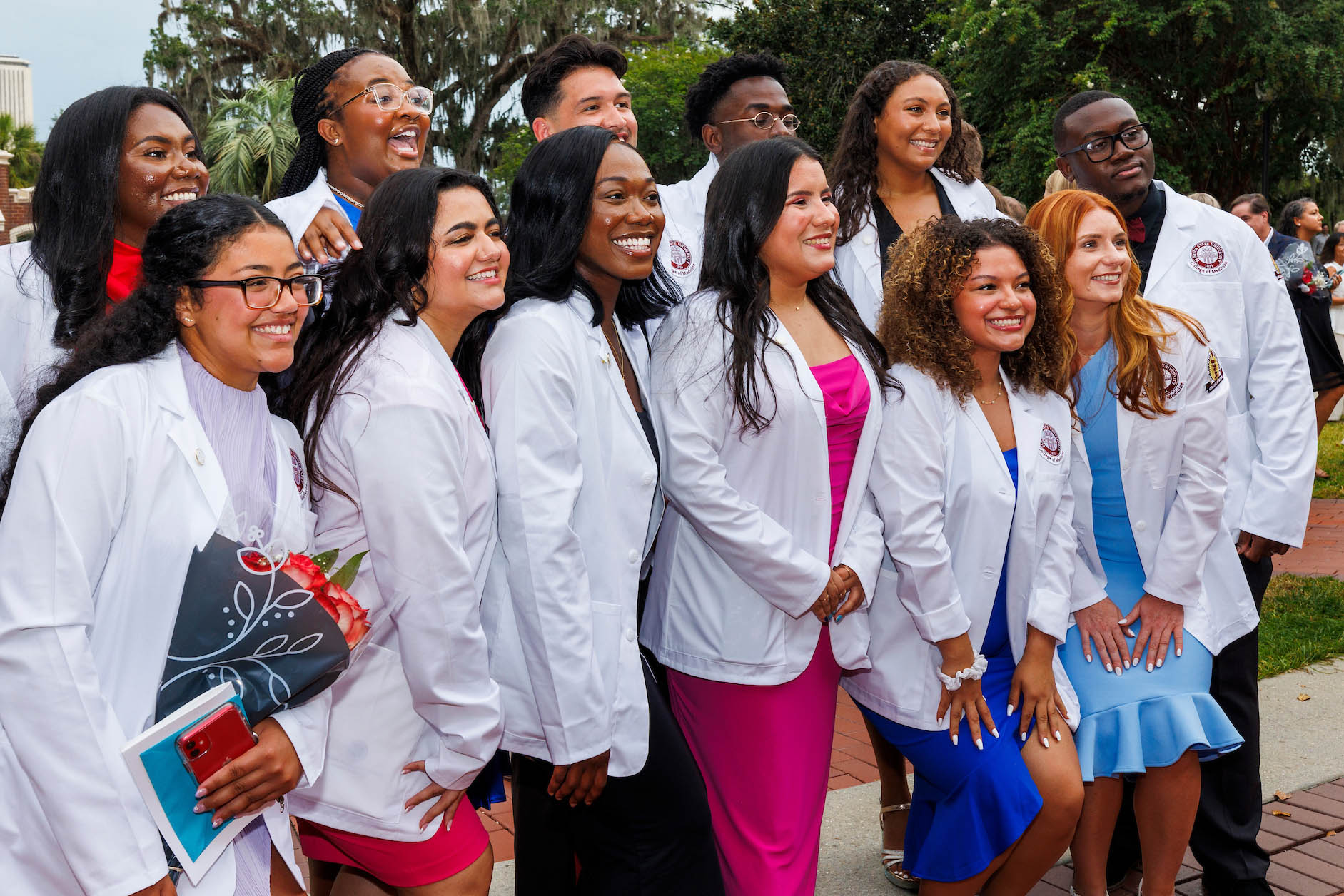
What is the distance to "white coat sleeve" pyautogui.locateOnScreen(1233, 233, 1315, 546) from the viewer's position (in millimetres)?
3785

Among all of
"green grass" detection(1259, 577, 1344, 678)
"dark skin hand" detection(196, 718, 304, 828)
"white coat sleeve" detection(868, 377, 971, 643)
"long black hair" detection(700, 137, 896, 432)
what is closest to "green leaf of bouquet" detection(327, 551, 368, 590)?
"dark skin hand" detection(196, 718, 304, 828)

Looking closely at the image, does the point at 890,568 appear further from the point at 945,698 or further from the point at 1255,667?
the point at 1255,667

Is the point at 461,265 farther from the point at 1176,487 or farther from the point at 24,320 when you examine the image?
the point at 1176,487

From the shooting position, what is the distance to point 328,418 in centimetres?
254

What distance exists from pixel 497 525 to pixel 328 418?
0.46 m

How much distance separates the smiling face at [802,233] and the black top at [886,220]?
2.08 ft

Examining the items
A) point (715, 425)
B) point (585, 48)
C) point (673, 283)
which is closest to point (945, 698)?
point (715, 425)

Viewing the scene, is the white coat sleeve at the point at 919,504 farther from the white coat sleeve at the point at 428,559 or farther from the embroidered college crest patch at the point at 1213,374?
the white coat sleeve at the point at 428,559

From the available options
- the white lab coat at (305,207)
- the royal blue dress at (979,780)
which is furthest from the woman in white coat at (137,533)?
the royal blue dress at (979,780)

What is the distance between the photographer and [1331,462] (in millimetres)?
11938

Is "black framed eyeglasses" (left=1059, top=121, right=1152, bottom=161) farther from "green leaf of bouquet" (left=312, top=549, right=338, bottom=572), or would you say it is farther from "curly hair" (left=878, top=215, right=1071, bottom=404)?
"green leaf of bouquet" (left=312, top=549, right=338, bottom=572)

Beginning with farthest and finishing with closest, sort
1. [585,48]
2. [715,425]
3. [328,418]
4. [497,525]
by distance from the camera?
1. [585,48]
2. [715,425]
3. [497,525]
4. [328,418]

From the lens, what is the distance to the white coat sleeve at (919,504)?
10.5 feet

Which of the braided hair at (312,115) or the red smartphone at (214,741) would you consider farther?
the braided hair at (312,115)
